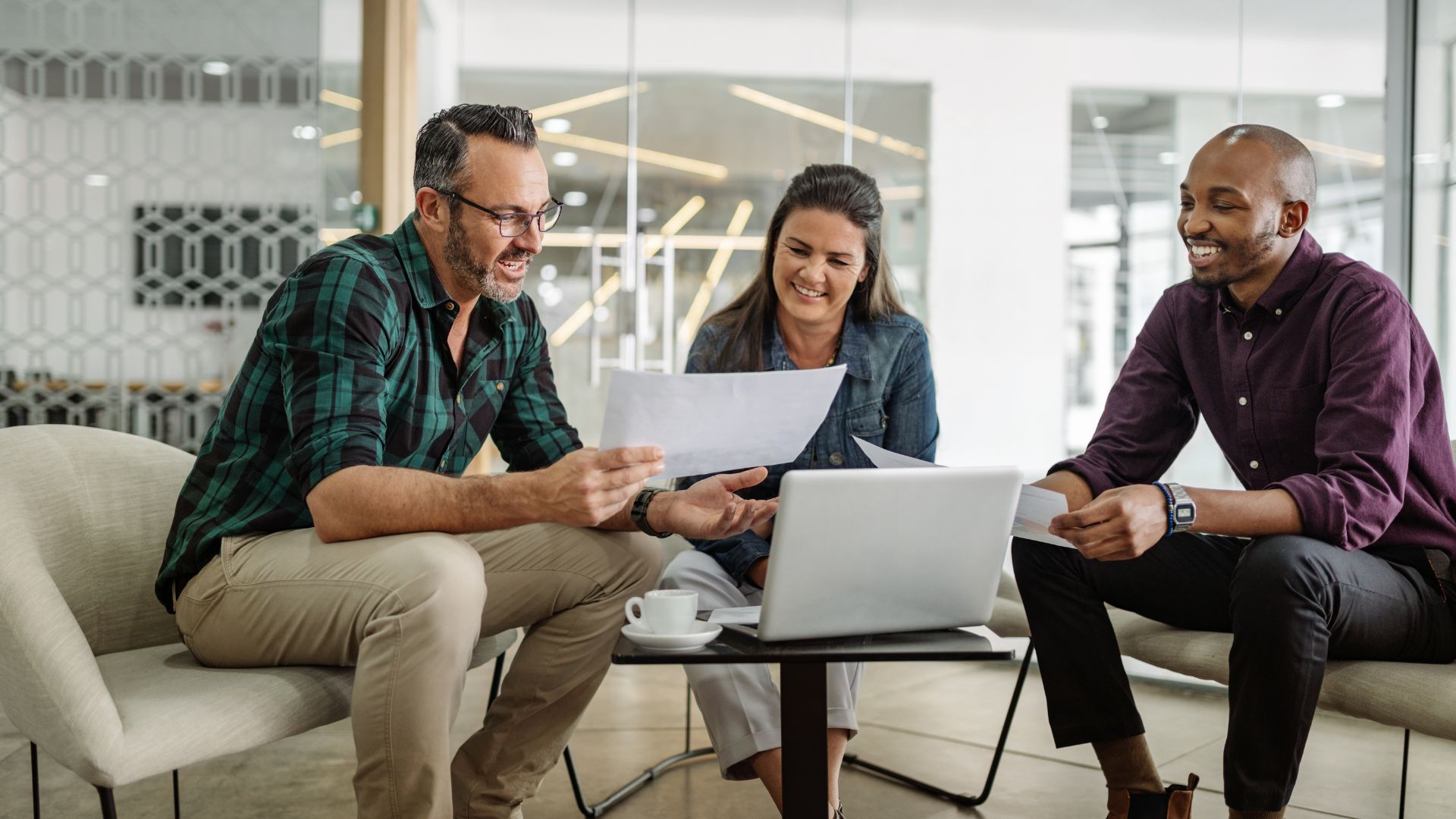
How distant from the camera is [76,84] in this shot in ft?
12.2

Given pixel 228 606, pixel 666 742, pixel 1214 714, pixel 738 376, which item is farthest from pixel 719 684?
pixel 1214 714

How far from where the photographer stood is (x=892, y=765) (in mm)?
2557

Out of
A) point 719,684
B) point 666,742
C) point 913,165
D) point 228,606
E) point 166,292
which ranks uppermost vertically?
point 913,165

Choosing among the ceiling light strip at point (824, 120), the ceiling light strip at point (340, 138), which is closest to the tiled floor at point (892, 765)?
the ceiling light strip at point (340, 138)

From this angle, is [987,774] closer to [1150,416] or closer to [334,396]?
[1150,416]

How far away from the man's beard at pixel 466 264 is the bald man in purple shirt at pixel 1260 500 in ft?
3.08

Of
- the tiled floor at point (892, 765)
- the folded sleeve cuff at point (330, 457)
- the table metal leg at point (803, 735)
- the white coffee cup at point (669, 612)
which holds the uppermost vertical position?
the folded sleeve cuff at point (330, 457)

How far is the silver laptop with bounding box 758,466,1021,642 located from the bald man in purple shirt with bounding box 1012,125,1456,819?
30 cm

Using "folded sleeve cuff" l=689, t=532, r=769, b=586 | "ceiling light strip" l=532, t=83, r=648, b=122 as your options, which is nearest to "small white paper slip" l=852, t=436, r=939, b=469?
"folded sleeve cuff" l=689, t=532, r=769, b=586

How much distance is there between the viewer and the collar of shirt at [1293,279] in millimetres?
1865

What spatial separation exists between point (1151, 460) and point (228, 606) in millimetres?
1578

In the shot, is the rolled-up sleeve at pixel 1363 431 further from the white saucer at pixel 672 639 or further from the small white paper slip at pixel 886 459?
the white saucer at pixel 672 639

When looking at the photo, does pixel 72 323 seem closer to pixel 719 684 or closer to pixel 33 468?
pixel 33 468

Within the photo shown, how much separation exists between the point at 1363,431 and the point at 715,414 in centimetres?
102
